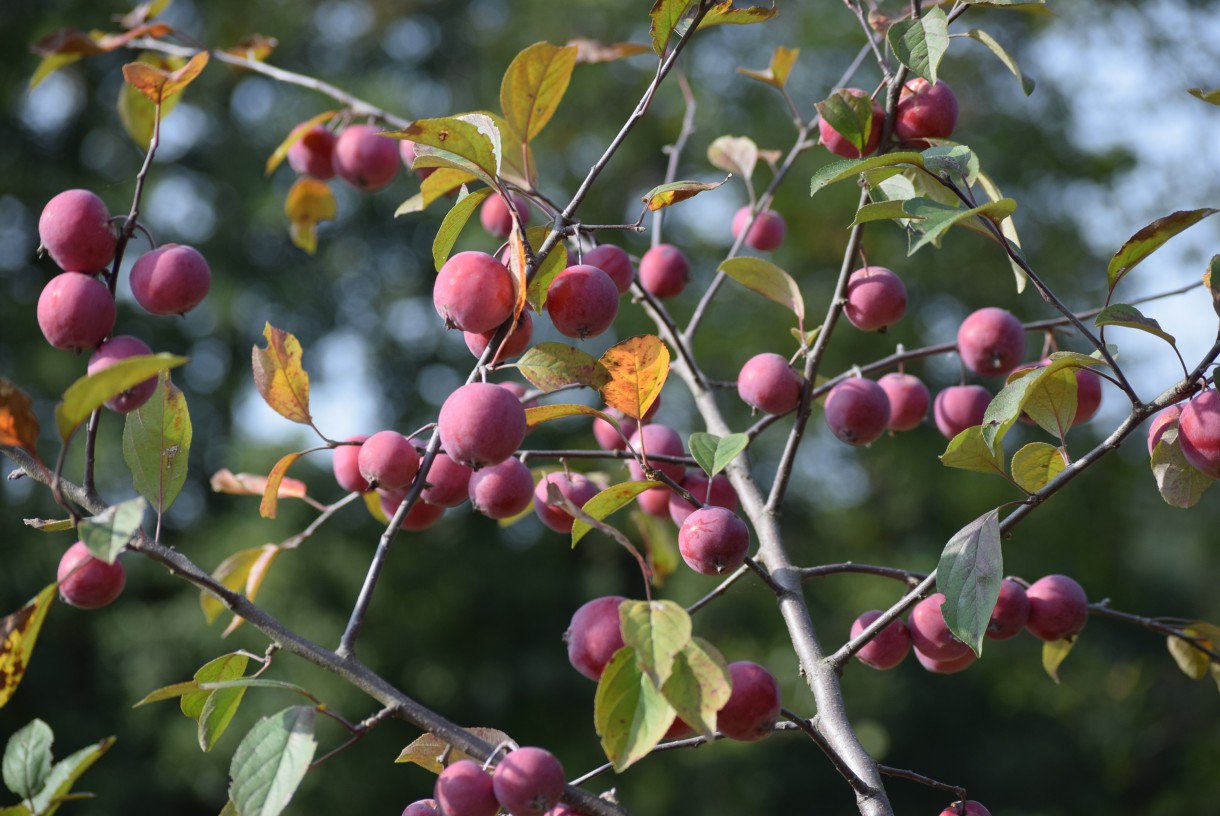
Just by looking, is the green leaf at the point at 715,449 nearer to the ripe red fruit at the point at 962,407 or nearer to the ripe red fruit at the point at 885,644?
the ripe red fruit at the point at 885,644

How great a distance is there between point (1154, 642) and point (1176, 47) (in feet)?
15.0

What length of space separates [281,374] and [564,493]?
0.64 ft

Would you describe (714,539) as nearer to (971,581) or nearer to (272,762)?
(971,581)

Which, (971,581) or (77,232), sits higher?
(77,232)

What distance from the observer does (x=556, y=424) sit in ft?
13.4

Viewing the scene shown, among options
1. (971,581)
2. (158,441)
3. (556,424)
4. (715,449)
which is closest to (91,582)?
(158,441)

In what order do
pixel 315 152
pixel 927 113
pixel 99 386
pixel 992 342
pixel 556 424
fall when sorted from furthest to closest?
pixel 556 424, pixel 315 152, pixel 992 342, pixel 927 113, pixel 99 386

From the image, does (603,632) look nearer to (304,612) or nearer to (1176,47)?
(304,612)

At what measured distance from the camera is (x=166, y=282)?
1.88 feet

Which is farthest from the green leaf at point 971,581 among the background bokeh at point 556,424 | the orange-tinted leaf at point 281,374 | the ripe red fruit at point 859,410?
the background bokeh at point 556,424

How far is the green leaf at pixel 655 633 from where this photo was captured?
42 centimetres

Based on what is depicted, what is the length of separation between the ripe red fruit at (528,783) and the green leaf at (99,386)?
0.21m

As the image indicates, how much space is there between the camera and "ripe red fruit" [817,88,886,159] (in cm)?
62

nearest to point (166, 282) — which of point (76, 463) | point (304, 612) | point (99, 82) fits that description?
point (304, 612)
